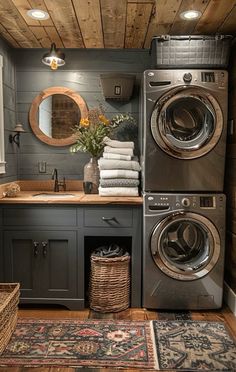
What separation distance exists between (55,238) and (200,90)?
5.42 ft

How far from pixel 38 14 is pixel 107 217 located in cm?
163

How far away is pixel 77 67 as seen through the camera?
3.32m

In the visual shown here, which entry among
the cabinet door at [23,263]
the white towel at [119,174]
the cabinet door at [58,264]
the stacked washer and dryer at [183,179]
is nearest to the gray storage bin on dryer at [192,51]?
the stacked washer and dryer at [183,179]

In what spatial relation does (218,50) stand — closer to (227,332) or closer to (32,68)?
(32,68)

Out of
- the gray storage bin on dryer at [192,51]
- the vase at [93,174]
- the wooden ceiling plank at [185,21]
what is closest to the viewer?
the wooden ceiling plank at [185,21]

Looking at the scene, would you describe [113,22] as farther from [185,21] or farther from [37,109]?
[37,109]

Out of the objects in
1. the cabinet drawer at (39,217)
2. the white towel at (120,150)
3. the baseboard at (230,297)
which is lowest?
the baseboard at (230,297)

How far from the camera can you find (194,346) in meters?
2.21

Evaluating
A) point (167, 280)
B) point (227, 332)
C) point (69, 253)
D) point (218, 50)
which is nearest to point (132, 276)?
point (167, 280)

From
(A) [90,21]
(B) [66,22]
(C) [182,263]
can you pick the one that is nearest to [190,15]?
(A) [90,21]

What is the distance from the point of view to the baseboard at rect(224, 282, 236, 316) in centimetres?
274

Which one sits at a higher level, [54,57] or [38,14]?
[38,14]

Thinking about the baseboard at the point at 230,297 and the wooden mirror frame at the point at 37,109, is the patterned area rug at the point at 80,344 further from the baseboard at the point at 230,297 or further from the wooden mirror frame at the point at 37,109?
the wooden mirror frame at the point at 37,109

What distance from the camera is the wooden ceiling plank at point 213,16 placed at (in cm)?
228
